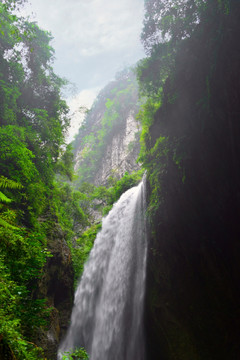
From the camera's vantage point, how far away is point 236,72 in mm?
5188

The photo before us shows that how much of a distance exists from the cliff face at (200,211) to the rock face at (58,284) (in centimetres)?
300

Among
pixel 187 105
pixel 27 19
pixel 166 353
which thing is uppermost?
pixel 27 19

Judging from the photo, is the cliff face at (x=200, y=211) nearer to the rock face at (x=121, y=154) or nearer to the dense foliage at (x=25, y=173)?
the dense foliage at (x=25, y=173)

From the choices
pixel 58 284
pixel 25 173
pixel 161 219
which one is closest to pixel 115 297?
pixel 58 284

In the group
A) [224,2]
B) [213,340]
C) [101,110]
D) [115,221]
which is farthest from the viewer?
[101,110]

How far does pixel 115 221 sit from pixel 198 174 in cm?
608

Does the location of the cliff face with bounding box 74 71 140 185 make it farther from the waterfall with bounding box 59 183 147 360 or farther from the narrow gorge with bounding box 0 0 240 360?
the narrow gorge with bounding box 0 0 240 360

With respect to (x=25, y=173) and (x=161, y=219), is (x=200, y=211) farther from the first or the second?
(x=25, y=173)

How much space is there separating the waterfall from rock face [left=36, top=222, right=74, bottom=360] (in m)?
0.84

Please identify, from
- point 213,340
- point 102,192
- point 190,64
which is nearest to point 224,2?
point 190,64

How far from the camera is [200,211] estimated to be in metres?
6.48

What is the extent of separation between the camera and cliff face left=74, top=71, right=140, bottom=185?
29.2m

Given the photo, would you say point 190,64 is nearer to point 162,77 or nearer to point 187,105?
point 187,105

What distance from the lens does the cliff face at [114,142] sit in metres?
29.2
